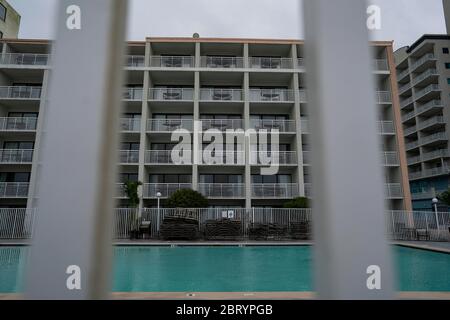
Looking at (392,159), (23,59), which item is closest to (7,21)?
(23,59)

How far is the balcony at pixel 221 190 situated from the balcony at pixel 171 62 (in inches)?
327

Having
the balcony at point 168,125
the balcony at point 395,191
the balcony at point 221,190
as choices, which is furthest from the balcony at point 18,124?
the balcony at point 395,191

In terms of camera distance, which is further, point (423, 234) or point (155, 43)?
point (155, 43)

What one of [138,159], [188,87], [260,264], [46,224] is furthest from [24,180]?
[46,224]

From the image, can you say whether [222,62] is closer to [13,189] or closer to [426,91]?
[13,189]

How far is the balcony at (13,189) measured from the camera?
56.0ft

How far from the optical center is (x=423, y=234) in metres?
13.1

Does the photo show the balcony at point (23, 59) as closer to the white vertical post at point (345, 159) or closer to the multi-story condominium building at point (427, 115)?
the white vertical post at point (345, 159)

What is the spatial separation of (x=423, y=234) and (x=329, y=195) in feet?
51.1

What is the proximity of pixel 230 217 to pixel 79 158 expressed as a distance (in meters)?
14.3

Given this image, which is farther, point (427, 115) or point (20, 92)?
point (427, 115)

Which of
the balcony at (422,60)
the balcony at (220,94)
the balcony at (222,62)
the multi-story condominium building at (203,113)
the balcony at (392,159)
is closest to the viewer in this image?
the multi-story condominium building at (203,113)

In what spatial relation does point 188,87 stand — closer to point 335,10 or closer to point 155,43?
point 155,43

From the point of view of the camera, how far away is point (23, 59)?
19156 millimetres
